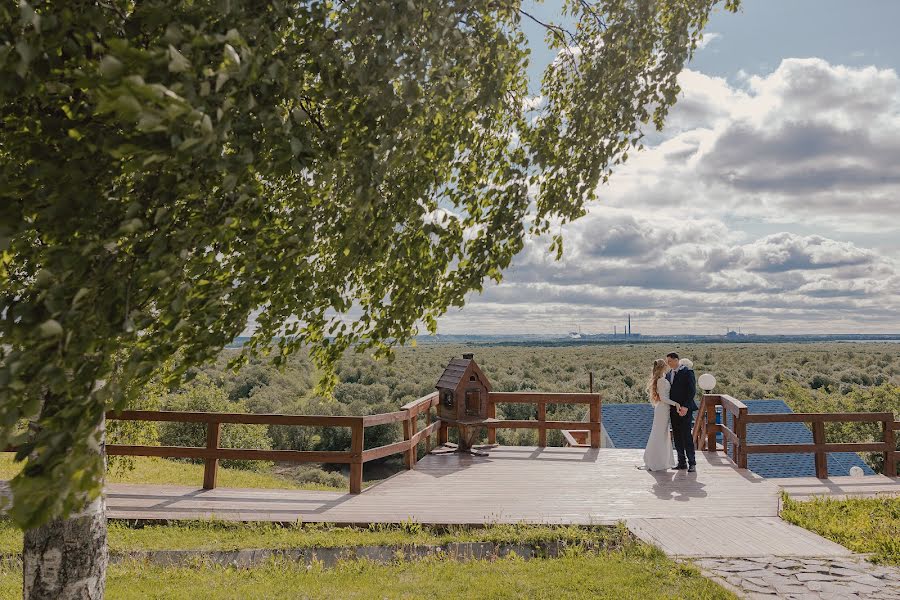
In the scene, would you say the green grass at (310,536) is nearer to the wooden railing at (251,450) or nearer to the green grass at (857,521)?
the wooden railing at (251,450)

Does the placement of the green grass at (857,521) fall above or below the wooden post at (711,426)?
below

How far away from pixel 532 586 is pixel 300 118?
495cm

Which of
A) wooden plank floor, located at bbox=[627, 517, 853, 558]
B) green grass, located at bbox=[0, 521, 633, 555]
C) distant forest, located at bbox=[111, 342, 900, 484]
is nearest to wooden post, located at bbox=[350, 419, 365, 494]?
distant forest, located at bbox=[111, 342, 900, 484]

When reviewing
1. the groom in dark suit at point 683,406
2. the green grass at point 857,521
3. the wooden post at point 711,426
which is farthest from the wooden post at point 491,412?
the green grass at point 857,521

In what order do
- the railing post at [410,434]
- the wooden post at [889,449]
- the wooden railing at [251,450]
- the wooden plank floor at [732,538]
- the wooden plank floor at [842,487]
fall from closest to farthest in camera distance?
the wooden plank floor at [732,538]
the wooden railing at [251,450]
the wooden plank floor at [842,487]
the railing post at [410,434]
the wooden post at [889,449]

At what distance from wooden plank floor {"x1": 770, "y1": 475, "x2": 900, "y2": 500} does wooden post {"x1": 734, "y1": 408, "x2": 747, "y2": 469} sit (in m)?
0.73

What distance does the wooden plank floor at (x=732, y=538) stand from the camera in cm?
663

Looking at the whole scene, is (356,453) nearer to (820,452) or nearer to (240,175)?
(240,175)

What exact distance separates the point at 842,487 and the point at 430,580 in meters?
7.65

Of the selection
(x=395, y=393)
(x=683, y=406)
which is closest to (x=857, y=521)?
(x=683, y=406)

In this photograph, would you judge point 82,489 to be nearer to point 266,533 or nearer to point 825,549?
point 266,533

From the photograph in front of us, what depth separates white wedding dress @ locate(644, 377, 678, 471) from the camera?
10547 mm

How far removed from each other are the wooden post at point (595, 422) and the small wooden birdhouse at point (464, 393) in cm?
212

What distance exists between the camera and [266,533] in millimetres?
7312
